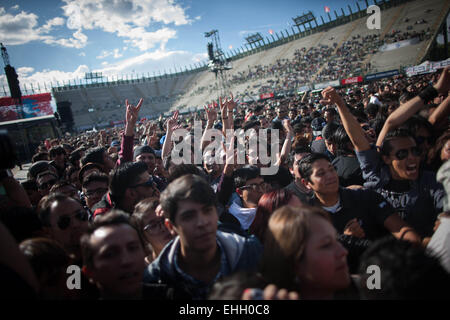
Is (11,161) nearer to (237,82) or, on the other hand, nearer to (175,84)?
(237,82)

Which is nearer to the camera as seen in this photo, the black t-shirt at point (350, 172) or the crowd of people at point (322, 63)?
the black t-shirt at point (350, 172)

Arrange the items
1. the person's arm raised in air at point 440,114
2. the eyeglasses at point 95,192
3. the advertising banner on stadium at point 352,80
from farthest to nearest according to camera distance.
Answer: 1. the advertising banner on stadium at point 352,80
2. the eyeglasses at point 95,192
3. the person's arm raised in air at point 440,114

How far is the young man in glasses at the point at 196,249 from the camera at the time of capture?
1651mm

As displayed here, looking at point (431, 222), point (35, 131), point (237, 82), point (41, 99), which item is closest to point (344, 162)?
point (431, 222)

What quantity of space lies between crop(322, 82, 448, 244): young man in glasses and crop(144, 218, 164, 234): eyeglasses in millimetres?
2163

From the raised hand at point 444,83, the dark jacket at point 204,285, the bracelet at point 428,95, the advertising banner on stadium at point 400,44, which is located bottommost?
the dark jacket at point 204,285

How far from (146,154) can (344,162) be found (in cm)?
318

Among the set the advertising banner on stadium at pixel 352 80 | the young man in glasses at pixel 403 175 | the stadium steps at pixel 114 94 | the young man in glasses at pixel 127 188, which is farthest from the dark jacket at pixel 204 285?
the stadium steps at pixel 114 94

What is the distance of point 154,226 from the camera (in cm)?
228

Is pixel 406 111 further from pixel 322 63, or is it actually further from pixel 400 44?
pixel 322 63

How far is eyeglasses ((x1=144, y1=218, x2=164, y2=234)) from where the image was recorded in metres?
2.27

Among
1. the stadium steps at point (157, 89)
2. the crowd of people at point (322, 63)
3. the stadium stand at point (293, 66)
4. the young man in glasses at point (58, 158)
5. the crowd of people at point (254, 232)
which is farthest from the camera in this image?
the stadium steps at point (157, 89)

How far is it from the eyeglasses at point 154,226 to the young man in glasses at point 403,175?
2.16 m

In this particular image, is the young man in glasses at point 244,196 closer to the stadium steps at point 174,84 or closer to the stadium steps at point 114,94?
the stadium steps at point 114,94
